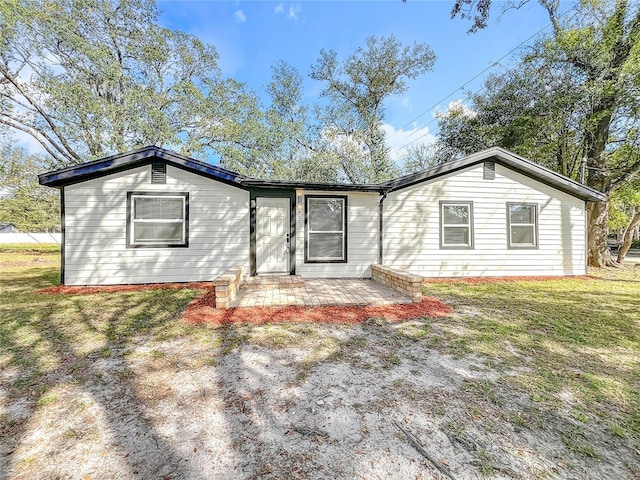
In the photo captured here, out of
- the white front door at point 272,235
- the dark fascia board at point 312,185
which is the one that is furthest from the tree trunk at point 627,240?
the white front door at point 272,235

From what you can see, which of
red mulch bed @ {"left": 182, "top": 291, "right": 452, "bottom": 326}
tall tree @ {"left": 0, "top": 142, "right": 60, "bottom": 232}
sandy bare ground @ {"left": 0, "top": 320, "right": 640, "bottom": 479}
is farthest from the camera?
tall tree @ {"left": 0, "top": 142, "right": 60, "bottom": 232}

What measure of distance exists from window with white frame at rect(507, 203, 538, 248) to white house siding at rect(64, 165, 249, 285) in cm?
781

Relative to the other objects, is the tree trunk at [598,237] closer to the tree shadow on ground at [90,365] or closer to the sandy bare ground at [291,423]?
the sandy bare ground at [291,423]

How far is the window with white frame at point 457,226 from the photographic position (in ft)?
26.4

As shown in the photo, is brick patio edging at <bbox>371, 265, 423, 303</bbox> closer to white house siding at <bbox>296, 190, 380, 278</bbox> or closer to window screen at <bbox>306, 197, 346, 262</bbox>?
white house siding at <bbox>296, 190, 380, 278</bbox>

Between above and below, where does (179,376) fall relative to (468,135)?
below

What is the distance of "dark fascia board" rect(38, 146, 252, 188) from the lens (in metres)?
6.15

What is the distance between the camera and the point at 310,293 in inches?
223

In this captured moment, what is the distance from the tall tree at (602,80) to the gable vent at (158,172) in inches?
532

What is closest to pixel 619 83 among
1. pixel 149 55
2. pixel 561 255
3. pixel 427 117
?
pixel 561 255

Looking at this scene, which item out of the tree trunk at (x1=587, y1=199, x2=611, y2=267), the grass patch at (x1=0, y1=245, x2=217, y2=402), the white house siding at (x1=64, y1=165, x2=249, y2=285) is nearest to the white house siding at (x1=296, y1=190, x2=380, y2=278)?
the white house siding at (x1=64, y1=165, x2=249, y2=285)

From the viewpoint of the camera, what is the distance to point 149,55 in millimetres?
14320

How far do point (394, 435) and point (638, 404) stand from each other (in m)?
2.16

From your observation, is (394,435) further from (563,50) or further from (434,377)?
(563,50)
